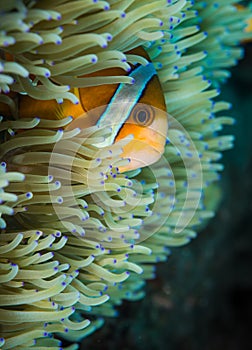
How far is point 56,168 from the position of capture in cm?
→ 106

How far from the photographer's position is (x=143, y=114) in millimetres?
1080

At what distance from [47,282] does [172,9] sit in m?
0.72

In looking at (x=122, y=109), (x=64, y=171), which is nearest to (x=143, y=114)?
(x=122, y=109)

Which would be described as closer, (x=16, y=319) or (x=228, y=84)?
(x=16, y=319)

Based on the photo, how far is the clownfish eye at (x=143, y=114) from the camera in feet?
3.53

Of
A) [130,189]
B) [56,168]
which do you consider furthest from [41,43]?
[130,189]

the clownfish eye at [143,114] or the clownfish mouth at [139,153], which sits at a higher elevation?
the clownfish eye at [143,114]

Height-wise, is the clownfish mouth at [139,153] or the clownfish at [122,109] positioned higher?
the clownfish at [122,109]

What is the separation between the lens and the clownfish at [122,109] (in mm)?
1069

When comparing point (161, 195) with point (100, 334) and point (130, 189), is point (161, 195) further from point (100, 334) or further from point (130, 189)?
point (100, 334)

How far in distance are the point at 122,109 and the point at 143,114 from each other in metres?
0.05

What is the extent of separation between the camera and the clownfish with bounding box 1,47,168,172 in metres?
1.07

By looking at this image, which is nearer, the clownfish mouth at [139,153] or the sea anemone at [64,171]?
the sea anemone at [64,171]

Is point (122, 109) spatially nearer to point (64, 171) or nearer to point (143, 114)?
point (143, 114)
